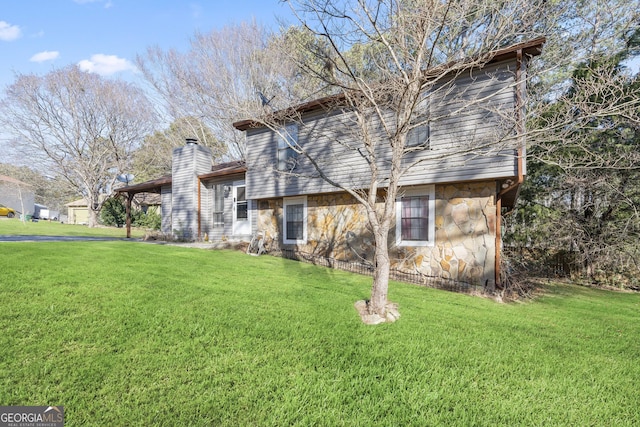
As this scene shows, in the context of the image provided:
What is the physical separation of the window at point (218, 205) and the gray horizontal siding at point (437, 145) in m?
2.24

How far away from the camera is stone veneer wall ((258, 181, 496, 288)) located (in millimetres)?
7477

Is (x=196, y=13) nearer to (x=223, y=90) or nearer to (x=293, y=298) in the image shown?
(x=223, y=90)

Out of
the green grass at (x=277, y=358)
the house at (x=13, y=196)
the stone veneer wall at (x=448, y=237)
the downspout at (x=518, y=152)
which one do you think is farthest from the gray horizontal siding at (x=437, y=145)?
the house at (x=13, y=196)

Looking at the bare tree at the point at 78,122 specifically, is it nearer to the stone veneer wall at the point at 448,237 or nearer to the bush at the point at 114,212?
the bush at the point at 114,212

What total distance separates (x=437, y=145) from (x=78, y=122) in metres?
24.2

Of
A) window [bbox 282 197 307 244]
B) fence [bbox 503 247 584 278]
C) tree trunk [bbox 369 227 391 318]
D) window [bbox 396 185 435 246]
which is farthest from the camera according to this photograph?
fence [bbox 503 247 584 278]

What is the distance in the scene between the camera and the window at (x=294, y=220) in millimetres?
10602

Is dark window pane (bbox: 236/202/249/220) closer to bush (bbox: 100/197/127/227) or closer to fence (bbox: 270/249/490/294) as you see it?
fence (bbox: 270/249/490/294)

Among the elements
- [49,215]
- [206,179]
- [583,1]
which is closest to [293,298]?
[206,179]

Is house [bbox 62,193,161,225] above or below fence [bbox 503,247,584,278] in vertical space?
above

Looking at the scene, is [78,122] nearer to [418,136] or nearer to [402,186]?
[402,186]

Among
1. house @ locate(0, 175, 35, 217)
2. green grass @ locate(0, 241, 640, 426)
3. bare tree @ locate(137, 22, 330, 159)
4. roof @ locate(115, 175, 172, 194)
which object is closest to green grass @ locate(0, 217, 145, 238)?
roof @ locate(115, 175, 172, 194)

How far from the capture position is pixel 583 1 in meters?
9.88

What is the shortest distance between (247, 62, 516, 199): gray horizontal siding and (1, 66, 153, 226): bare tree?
53.6ft
